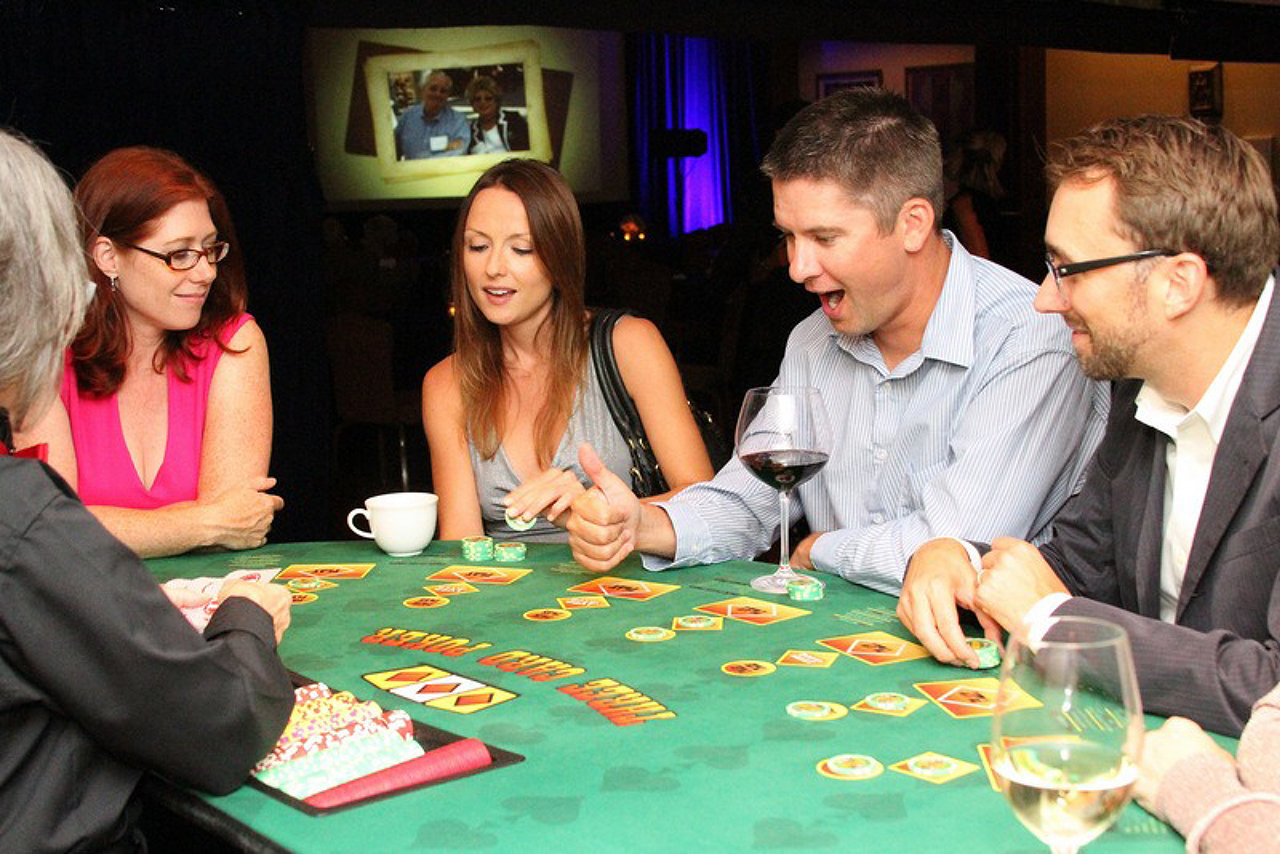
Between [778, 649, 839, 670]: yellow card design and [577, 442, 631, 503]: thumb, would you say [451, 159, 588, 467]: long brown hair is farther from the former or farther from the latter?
[778, 649, 839, 670]: yellow card design

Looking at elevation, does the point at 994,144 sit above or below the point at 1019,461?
above

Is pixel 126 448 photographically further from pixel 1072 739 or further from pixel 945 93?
pixel 945 93

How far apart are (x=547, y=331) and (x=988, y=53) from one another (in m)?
8.56

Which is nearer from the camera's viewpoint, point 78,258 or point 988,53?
point 78,258

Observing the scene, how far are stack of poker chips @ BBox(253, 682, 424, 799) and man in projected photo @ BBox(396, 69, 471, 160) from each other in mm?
9357

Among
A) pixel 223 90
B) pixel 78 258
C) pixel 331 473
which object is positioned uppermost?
pixel 223 90

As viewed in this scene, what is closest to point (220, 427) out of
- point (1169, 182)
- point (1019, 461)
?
point (1019, 461)

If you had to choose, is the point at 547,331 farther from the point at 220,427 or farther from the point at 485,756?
the point at 485,756

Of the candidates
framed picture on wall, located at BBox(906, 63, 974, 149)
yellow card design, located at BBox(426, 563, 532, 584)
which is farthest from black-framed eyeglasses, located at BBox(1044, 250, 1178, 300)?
framed picture on wall, located at BBox(906, 63, 974, 149)

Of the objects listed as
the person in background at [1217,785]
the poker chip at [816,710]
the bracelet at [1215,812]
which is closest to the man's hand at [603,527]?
the poker chip at [816,710]

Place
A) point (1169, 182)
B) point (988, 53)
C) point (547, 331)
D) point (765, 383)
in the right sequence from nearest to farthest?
point (1169, 182) → point (547, 331) → point (765, 383) → point (988, 53)

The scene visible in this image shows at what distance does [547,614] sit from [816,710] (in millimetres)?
624

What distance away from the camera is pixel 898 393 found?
2863mm

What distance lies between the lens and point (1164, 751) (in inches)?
56.4
